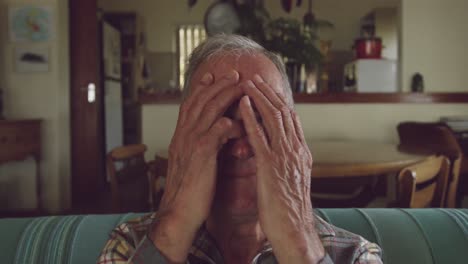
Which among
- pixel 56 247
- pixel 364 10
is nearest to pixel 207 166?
pixel 56 247

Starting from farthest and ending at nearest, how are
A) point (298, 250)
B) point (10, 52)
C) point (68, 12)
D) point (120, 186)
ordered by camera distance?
point (68, 12) → point (10, 52) → point (120, 186) → point (298, 250)

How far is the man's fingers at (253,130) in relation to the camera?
71 cm

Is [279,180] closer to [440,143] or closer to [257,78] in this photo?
[257,78]

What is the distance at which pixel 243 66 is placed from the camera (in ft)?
2.60

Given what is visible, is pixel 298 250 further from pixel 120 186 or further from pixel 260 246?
pixel 120 186

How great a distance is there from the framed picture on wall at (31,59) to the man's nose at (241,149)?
13.0ft

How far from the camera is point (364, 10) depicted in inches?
303

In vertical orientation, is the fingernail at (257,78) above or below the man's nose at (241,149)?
above

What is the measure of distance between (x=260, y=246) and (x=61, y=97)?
13.1 ft

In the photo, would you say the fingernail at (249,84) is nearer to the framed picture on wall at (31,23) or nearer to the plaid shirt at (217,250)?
the plaid shirt at (217,250)

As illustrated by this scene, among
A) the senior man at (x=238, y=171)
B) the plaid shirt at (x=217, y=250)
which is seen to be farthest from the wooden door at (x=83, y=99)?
the senior man at (x=238, y=171)

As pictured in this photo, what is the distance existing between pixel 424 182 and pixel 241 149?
103 cm

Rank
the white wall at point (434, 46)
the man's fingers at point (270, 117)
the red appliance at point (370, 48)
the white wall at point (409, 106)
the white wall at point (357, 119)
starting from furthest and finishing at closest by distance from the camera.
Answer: the red appliance at point (370, 48) → the white wall at point (434, 46) → the white wall at point (357, 119) → the white wall at point (409, 106) → the man's fingers at point (270, 117)

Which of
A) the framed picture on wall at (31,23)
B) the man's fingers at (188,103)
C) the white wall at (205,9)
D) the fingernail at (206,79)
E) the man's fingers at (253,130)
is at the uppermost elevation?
the white wall at (205,9)
